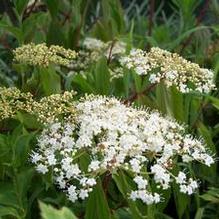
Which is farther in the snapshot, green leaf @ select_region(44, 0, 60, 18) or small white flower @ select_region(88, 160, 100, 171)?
green leaf @ select_region(44, 0, 60, 18)

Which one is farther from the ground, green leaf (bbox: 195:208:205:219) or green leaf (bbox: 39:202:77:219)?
green leaf (bbox: 39:202:77:219)

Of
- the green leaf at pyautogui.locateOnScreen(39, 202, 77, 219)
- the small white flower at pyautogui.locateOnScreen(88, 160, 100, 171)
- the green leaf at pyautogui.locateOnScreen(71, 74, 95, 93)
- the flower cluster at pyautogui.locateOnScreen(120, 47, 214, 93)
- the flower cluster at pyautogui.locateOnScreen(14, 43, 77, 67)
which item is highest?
the green leaf at pyautogui.locateOnScreen(39, 202, 77, 219)

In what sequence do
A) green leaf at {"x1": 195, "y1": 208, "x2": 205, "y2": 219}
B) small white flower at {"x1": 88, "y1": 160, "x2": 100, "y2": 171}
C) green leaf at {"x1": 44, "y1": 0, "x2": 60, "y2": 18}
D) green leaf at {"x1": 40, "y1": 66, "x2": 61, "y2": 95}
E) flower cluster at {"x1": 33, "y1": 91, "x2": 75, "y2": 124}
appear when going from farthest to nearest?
green leaf at {"x1": 44, "y1": 0, "x2": 60, "y2": 18}, green leaf at {"x1": 40, "y1": 66, "x2": 61, "y2": 95}, green leaf at {"x1": 195, "y1": 208, "x2": 205, "y2": 219}, flower cluster at {"x1": 33, "y1": 91, "x2": 75, "y2": 124}, small white flower at {"x1": 88, "y1": 160, "x2": 100, "y2": 171}

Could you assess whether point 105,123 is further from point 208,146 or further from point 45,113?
point 208,146

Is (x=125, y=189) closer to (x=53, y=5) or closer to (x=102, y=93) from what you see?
(x=102, y=93)

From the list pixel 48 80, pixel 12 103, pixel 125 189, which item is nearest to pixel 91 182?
pixel 125 189

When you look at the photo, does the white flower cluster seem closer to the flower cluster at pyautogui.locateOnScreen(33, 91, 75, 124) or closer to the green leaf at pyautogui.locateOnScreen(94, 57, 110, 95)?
the flower cluster at pyautogui.locateOnScreen(33, 91, 75, 124)

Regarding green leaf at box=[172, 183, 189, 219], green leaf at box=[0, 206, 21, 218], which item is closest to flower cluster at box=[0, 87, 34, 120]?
green leaf at box=[0, 206, 21, 218]
